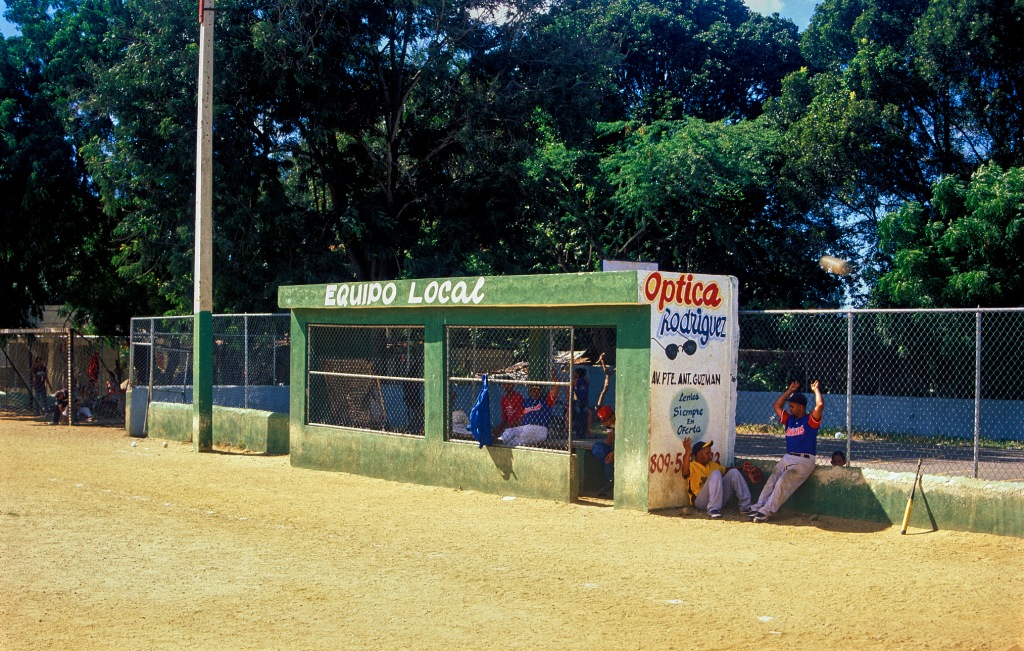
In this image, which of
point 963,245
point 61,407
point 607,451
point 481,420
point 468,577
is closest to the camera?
point 468,577

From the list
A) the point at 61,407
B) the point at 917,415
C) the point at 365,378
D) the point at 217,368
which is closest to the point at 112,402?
the point at 61,407

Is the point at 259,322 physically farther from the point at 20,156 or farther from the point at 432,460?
the point at 432,460

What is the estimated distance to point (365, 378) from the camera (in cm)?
1448

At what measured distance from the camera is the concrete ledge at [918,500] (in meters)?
9.45

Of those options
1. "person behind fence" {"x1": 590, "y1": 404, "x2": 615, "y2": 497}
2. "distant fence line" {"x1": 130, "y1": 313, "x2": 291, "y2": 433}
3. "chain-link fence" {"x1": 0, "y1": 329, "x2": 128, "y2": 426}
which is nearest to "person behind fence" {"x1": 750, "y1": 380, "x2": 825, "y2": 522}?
"person behind fence" {"x1": 590, "y1": 404, "x2": 615, "y2": 497}

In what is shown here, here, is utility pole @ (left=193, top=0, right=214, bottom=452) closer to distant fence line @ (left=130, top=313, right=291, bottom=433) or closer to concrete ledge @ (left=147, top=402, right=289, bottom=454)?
concrete ledge @ (left=147, top=402, right=289, bottom=454)

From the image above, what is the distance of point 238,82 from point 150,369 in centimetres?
635

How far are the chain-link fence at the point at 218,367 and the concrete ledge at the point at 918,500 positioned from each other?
1256cm

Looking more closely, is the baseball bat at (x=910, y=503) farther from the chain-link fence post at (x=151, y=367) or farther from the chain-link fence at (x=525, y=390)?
the chain-link fence post at (x=151, y=367)

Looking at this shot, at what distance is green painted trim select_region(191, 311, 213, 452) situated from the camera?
18.0 m

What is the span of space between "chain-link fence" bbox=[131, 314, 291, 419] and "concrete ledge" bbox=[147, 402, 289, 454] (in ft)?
2.29

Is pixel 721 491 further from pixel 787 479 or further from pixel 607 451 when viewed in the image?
pixel 607 451

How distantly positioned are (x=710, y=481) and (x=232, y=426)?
402 inches

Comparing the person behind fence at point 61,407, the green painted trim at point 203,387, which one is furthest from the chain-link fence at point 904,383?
the person behind fence at point 61,407
